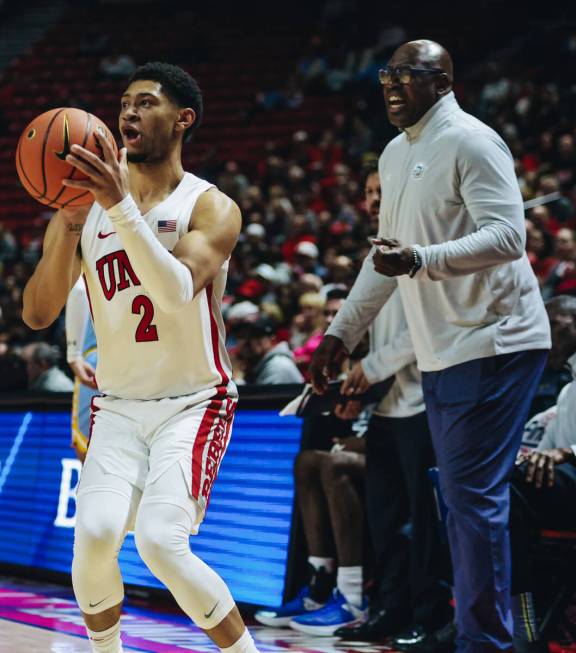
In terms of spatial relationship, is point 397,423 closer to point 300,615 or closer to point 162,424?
point 300,615

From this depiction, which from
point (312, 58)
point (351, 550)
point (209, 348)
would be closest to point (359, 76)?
point (312, 58)

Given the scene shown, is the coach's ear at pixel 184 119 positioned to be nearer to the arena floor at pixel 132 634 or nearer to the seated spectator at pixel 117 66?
the arena floor at pixel 132 634

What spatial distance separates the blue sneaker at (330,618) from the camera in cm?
510

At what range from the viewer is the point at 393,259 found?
342 centimetres

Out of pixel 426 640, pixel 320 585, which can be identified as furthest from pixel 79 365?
pixel 426 640

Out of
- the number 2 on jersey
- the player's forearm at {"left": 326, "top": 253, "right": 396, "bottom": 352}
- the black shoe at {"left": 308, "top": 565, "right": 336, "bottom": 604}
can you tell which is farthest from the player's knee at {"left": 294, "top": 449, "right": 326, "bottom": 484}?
the number 2 on jersey

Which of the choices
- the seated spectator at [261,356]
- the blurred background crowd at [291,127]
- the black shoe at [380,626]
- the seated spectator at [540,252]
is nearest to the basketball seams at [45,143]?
the black shoe at [380,626]

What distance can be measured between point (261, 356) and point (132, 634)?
2.29m

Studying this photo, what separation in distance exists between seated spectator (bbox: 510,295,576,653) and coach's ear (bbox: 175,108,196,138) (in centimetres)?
181

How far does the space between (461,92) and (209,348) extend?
13.9 metres

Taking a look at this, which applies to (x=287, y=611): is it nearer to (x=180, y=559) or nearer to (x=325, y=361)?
(x=325, y=361)

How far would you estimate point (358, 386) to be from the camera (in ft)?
15.6

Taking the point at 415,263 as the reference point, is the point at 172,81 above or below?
above

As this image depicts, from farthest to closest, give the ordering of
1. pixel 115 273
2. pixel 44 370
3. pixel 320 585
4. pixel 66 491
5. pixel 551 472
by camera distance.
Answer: pixel 44 370 → pixel 66 491 → pixel 320 585 → pixel 551 472 → pixel 115 273
